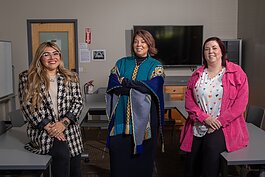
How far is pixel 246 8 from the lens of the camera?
18.6 feet

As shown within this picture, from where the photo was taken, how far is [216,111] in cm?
223

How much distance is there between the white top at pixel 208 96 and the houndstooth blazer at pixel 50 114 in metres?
0.85

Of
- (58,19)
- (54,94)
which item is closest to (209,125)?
(54,94)

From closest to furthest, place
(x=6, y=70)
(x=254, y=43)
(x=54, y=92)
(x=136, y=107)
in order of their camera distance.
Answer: (x=54, y=92), (x=136, y=107), (x=254, y=43), (x=6, y=70)

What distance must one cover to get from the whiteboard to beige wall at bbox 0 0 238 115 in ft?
1.32

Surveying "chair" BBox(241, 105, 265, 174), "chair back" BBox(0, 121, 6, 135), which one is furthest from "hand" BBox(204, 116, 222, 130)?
"chair back" BBox(0, 121, 6, 135)

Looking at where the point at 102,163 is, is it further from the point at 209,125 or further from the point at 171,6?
the point at 171,6

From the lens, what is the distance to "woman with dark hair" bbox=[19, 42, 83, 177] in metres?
2.13

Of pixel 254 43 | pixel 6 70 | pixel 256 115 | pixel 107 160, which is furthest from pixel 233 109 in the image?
pixel 6 70

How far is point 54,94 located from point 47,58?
25 cm

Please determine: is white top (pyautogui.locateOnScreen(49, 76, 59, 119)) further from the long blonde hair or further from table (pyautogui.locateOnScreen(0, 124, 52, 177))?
table (pyautogui.locateOnScreen(0, 124, 52, 177))

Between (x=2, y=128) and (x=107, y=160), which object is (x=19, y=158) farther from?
(x=107, y=160)

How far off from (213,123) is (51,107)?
1.10 m

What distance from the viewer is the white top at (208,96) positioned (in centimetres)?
221
